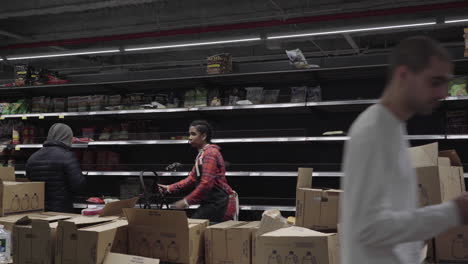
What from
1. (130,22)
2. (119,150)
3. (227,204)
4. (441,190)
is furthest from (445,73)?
(130,22)

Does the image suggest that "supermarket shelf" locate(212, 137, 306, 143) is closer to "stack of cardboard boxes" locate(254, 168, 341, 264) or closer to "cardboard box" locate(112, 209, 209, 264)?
"cardboard box" locate(112, 209, 209, 264)

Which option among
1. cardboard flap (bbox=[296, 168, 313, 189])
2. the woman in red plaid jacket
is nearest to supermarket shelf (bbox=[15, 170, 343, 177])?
the woman in red plaid jacket

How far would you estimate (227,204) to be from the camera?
15.0 ft

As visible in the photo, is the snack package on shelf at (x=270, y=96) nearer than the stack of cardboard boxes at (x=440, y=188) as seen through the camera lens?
No

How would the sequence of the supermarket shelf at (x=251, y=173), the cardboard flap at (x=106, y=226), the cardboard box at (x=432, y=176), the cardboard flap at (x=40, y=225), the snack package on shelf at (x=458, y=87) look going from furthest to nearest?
the supermarket shelf at (x=251, y=173) < the snack package on shelf at (x=458, y=87) < the cardboard flap at (x=40, y=225) < the cardboard flap at (x=106, y=226) < the cardboard box at (x=432, y=176)

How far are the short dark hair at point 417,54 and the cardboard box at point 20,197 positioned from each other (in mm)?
3626

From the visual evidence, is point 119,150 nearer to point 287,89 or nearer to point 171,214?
point 287,89

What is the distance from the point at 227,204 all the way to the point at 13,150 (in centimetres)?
422

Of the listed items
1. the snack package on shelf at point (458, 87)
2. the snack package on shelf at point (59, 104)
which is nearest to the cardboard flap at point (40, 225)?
the snack package on shelf at point (59, 104)

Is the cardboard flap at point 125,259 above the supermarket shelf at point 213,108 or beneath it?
beneath

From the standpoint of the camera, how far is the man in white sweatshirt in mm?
1244

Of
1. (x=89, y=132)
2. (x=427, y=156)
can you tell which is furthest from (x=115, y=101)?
(x=427, y=156)

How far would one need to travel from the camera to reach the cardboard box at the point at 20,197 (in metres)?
4.11

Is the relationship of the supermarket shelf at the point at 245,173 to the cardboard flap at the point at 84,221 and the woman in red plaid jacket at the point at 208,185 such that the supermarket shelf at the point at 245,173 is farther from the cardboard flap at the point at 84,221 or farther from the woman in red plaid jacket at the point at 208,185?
the cardboard flap at the point at 84,221
